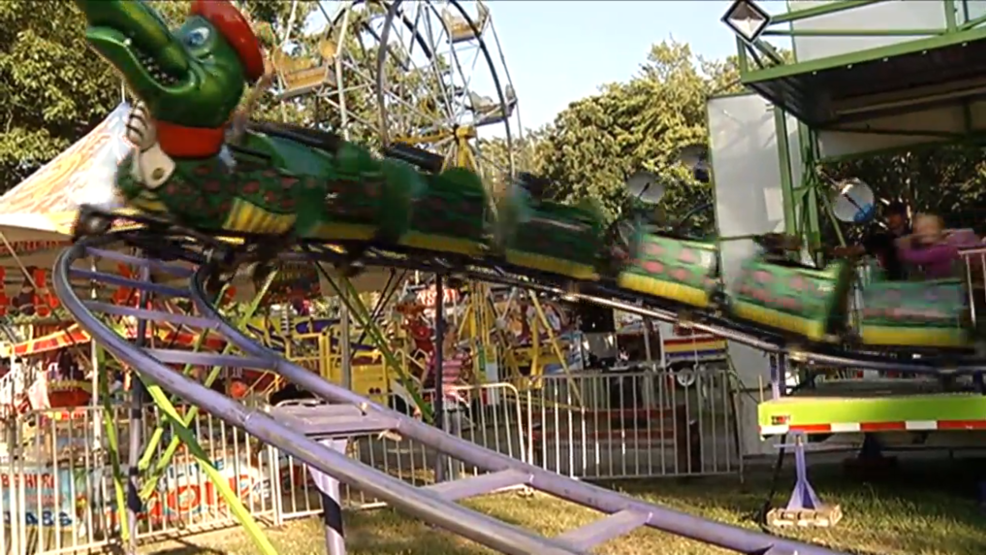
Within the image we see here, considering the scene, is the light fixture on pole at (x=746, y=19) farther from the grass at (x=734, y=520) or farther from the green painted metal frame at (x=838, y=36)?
the grass at (x=734, y=520)

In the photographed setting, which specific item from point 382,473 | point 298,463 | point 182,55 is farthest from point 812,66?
point 382,473

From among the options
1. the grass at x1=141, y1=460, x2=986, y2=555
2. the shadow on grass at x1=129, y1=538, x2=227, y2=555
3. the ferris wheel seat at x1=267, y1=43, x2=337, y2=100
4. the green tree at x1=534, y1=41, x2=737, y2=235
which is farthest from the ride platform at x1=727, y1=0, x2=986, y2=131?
the green tree at x1=534, y1=41, x2=737, y2=235

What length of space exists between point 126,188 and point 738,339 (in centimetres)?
376

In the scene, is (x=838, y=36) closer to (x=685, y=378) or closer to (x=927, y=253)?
(x=927, y=253)

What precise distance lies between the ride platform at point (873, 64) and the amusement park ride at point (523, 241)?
0.08 feet

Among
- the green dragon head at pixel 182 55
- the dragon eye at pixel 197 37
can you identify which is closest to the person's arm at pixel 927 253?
the green dragon head at pixel 182 55

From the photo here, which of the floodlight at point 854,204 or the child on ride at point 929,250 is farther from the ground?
the floodlight at point 854,204

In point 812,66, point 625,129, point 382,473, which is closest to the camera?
point 382,473

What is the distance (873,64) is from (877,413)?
141 inches

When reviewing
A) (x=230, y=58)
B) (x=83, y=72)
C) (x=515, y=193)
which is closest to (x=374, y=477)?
(x=230, y=58)

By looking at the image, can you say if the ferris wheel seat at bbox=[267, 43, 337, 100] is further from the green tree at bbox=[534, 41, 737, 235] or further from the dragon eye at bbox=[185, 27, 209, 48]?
the green tree at bbox=[534, 41, 737, 235]

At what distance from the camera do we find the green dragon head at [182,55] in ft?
11.7

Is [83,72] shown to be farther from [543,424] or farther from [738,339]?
[738,339]

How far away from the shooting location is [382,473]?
2.98 m
